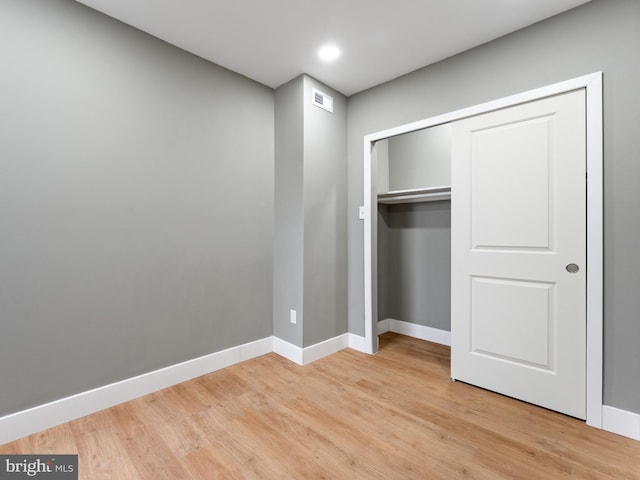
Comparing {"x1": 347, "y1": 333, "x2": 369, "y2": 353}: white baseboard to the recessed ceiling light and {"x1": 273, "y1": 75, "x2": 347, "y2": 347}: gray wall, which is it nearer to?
{"x1": 273, "y1": 75, "x2": 347, "y2": 347}: gray wall

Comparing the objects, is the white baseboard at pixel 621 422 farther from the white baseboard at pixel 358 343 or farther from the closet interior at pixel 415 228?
the white baseboard at pixel 358 343

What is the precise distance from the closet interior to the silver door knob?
1.28 metres

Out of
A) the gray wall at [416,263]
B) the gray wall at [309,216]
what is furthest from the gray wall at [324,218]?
the gray wall at [416,263]

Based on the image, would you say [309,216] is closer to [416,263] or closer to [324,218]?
[324,218]

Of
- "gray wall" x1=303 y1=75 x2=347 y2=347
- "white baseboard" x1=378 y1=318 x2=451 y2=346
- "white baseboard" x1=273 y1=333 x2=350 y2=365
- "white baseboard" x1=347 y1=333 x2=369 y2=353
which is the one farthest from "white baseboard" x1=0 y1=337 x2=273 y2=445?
"white baseboard" x1=378 y1=318 x2=451 y2=346

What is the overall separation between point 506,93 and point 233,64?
2178 mm

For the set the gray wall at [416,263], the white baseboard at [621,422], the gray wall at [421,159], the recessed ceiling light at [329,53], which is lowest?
the white baseboard at [621,422]

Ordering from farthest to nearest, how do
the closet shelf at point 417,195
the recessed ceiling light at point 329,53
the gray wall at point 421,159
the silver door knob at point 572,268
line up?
the gray wall at point 421,159 < the closet shelf at point 417,195 < the recessed ceiling light at point 329,53 < the silver door knob at point 572,268

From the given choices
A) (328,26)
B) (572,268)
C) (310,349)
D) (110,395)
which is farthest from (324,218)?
(110,395)

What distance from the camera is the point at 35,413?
1839 millimetres

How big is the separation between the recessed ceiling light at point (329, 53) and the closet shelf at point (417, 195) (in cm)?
142

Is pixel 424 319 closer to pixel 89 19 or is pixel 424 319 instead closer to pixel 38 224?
pixel 38 224

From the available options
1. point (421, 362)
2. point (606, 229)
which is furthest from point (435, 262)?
point (606, 229)

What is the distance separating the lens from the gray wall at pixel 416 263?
337 centimetres
